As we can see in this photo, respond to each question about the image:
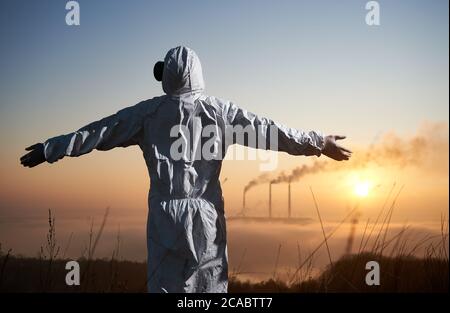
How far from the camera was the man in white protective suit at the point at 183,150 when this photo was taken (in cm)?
503

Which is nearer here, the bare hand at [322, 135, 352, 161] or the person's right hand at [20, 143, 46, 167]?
the person's right hand at [20, 143, 46, 167]

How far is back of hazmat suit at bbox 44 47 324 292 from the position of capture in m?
5.03

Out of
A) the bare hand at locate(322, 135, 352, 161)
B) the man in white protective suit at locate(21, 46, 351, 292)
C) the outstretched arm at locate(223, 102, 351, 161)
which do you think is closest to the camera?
the man in white protective suit at locate(21, 46, 351, 292)

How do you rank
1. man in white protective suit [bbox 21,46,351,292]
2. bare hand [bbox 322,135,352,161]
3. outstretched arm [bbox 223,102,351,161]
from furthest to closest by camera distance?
bare hand [bbox 322,135,352,161] < outstretched arm [bbox 223,102,351,161] < man in white protective suit [bbox 21,46,351,292]

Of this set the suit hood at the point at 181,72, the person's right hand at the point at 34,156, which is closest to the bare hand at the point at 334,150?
the suit hood at the point at 181,72

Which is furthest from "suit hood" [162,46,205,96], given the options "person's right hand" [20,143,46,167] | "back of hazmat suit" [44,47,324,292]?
"person's right hand" [20,143,46,167]

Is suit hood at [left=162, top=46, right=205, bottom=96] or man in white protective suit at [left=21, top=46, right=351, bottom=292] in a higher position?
suit hood at [left=162, top=46, right=205, bottom=96]

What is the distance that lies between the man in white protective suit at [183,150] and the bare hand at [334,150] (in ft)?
0.19

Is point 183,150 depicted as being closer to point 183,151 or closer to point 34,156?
point 183,151

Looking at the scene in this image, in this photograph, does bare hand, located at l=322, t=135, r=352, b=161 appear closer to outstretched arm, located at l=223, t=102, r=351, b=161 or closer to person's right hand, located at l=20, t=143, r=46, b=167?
outstretched arm, located at l=223, t=102, r=351, b=161

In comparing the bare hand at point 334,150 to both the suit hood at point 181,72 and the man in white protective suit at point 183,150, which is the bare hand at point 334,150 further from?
the suit hood at point 181,72
